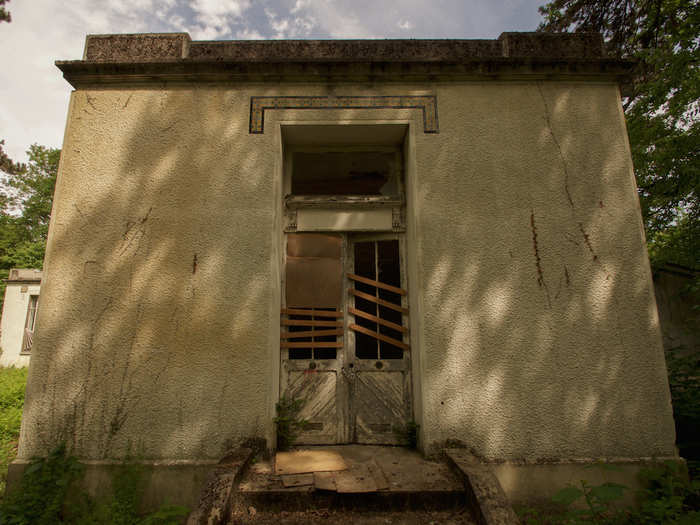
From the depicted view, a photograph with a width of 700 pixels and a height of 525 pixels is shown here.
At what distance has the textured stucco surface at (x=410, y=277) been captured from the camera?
12.0 feet

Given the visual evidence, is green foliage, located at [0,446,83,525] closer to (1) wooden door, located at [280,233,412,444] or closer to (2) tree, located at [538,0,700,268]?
(1) wooden door, located at [280,233,412,444]

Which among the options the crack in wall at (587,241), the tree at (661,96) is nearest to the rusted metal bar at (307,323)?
the crack in wall at (587,241)

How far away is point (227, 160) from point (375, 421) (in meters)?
3.34

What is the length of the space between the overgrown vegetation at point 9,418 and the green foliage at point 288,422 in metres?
2.67

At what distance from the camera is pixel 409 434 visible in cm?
404

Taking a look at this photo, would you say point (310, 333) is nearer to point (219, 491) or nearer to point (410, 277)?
point (410, 277)

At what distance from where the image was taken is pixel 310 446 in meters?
4.09

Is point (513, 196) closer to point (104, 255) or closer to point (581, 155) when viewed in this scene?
point (581, 155)

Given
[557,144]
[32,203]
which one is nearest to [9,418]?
[557,144]

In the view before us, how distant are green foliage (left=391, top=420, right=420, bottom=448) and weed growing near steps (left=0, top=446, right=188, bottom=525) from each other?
7.08 ft

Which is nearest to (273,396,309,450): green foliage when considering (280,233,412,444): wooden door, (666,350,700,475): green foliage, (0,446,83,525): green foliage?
(280,233,412,444): wooden door

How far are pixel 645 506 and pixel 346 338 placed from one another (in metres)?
3.07

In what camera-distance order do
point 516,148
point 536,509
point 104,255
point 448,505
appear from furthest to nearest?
point 516,148 → point 104,255 → point 536,509 → point 448,505

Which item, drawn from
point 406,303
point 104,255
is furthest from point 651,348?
point 104,255
